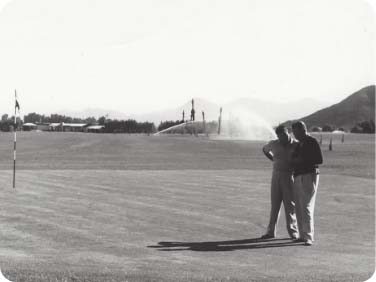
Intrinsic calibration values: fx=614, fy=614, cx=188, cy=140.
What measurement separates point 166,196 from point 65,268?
7.85 meters

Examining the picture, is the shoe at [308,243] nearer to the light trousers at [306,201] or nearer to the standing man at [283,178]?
the light trousers at [306,201]

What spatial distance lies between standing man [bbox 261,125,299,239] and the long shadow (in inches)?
9.9

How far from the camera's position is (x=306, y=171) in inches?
365

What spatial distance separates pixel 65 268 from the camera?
7.06 metres

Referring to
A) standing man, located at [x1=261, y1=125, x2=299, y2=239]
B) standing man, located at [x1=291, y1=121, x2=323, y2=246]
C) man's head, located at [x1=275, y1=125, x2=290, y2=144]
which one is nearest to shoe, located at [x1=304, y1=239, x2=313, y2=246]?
standing man, located at [x1=291, y1=121, x2=323, y2=246]

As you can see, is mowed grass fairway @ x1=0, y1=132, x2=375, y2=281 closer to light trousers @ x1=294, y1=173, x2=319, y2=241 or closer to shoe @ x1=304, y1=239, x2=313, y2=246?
shoe @ x1=304, y1=239, x2=313, y2=246

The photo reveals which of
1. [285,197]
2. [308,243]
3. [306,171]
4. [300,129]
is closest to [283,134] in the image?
[300,129]

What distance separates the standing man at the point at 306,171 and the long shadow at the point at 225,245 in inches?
11.4

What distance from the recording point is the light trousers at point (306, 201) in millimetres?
9250

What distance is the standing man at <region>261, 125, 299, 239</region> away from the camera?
31.2ft

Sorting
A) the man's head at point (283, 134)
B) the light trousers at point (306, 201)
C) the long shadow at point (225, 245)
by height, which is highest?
the man's head at point (283, 134)

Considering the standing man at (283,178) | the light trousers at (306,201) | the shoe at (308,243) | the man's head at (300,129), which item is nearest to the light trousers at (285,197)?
the standing man at (283,178)

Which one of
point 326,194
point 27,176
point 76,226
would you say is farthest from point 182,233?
point 27,176

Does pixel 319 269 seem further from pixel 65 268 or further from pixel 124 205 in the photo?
pixel 124 205
